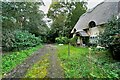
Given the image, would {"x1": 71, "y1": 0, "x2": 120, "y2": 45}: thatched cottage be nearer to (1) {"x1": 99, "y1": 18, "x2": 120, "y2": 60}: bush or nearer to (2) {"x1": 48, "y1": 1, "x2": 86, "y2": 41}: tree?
(2) {"x1": 48, "y1": 1, "x2": 86, "y2": 41}: tree

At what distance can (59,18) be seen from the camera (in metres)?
29.4

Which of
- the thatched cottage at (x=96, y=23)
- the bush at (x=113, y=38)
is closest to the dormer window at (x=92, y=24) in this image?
the thatched cottage at (x=96, y=23)

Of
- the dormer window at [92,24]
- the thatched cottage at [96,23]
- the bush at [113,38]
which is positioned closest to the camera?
the bush at [113,38]

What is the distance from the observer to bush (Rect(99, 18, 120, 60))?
376 inches

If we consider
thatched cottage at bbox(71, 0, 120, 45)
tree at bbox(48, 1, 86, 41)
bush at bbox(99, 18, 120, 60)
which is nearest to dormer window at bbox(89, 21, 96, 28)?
thatched cottage at bbox(71, 0, 120, 45)

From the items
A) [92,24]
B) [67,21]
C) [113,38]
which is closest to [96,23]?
[92,24]

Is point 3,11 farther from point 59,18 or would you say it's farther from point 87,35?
point 59,18

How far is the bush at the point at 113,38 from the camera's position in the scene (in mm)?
9562

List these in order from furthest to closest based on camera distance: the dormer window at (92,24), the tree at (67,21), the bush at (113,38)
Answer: the tree at (67,21), the dormer window at (92,24), the bush at (113,38)

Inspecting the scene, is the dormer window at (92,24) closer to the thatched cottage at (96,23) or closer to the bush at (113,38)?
the thatched cottage at (96,23)

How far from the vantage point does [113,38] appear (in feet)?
33.3

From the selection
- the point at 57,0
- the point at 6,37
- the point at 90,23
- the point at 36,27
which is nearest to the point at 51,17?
the point at 57,0

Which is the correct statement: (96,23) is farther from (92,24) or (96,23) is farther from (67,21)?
(67,21)

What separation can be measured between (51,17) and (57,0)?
3.76m
